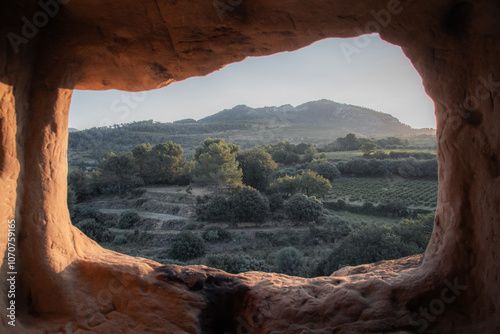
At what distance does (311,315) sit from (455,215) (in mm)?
2045

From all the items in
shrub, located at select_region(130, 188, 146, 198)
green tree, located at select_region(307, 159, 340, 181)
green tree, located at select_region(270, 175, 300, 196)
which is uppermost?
green tree, located at select_region(307, 159, 340, 181)

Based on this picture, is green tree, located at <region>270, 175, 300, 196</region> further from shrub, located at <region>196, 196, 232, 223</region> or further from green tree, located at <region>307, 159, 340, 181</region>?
green tree, located at <region>307, 159, 340, 181</region>

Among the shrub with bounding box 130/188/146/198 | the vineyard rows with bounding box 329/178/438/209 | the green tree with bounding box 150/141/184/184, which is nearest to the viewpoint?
the vineyard rows with bounding box 329/178/438/209

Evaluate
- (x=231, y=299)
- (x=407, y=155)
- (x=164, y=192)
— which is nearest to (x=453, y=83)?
Answer: (x=231, y=299)

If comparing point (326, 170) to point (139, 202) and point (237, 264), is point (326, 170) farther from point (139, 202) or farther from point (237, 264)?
point (237, 264)

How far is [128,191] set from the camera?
32.0 m

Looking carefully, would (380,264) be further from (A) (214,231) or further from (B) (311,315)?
(A) (214,231)

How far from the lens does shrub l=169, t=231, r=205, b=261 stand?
1823 centimetres

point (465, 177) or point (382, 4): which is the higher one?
point (382, 4)

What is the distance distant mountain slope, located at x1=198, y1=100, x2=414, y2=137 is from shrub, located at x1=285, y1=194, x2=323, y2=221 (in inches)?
3810

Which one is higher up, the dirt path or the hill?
the hill

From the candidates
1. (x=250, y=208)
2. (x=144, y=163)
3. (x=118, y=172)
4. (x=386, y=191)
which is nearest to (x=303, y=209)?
(x=250, y=208)

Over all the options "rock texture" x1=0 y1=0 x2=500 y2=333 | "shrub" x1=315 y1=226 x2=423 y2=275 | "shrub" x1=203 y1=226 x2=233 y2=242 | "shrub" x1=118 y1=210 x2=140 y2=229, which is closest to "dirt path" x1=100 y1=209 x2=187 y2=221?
"shrub" x1=118 y1=210 x2=140 y2=229

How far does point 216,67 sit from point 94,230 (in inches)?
878
